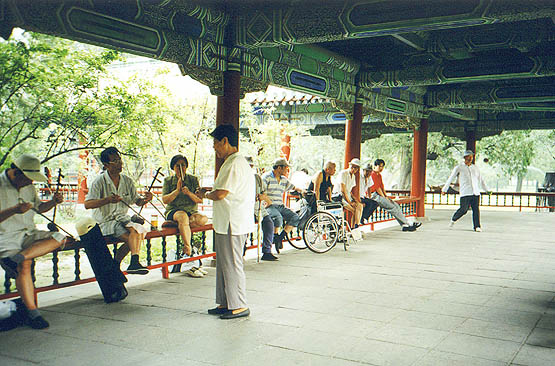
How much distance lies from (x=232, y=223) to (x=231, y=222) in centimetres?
1

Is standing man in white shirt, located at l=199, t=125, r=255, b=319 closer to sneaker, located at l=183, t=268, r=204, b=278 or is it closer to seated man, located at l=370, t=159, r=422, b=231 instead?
sneaker, located at l=183, t=268, r=204, b=278

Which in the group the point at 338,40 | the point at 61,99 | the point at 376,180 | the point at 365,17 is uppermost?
the point at 338,40

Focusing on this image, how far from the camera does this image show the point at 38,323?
14.3ft

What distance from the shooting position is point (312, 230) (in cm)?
834

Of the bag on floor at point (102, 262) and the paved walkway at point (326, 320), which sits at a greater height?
the bag on floor at point (102, 262)

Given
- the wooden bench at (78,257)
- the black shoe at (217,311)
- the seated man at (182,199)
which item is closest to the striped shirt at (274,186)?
the wooden bench at (78,257)

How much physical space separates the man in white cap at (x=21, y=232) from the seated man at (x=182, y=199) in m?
1.93

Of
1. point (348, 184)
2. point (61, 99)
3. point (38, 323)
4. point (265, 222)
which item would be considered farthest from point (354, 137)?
point (38, 323)

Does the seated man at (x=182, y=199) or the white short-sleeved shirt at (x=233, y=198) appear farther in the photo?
the seated man at (x=182, y=199)

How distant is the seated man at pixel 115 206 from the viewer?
17.7ft

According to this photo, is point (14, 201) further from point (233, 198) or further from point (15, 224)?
point (233, 198)

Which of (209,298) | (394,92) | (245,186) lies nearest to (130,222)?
(209,298)

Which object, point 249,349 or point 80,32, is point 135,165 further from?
point 249,349

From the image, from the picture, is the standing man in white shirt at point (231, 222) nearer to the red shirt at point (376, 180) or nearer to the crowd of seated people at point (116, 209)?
the crowd of seated people at point (116, 209)
